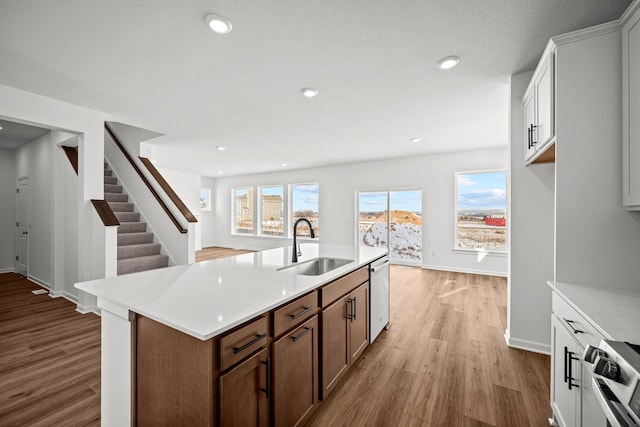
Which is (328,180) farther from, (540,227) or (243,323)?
(243,323)

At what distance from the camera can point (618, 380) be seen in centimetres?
81

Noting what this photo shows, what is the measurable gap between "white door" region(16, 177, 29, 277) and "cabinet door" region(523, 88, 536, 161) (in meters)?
7.70

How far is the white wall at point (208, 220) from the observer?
30.6 ft

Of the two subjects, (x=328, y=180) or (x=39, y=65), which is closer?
(x=39, y=65)

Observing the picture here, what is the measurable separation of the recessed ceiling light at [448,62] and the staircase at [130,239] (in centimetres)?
453

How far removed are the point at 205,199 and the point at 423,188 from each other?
717cm

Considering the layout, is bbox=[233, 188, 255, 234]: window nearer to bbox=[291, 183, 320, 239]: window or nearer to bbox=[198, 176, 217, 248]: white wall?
bbox=[198, 176, 217, 248]: white wall

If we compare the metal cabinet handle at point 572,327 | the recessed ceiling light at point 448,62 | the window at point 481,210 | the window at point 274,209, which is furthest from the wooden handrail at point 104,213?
the window at point 481,210

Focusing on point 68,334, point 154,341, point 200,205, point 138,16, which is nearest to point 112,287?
point 154,341

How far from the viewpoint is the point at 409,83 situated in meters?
2.71

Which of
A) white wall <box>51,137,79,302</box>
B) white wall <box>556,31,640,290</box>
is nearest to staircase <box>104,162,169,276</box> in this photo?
white wall <box>51,137,79,302</box>

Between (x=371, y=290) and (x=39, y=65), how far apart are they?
140 inches

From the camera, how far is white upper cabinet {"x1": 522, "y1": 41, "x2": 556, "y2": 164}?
177cm

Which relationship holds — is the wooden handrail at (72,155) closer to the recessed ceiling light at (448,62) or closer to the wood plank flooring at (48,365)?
the wood plank flooring at (48,365)
